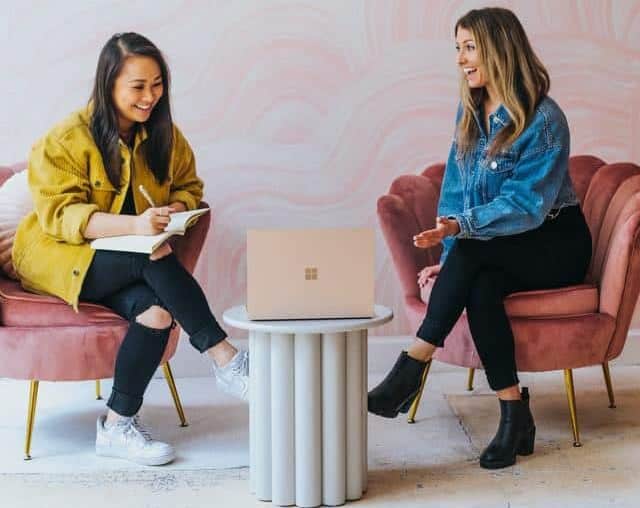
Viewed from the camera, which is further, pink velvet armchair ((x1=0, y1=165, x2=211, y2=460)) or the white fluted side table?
pink velvet armchair ((x1=0, y1=165, x2=211, y2=460))

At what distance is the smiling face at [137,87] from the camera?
283 centimetres

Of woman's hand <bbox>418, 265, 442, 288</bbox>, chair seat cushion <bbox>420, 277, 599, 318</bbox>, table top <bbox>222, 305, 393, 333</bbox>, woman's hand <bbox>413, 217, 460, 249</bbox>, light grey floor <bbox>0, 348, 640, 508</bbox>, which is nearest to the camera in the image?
table top <bbox>222, 305, 393, 333</bbox>

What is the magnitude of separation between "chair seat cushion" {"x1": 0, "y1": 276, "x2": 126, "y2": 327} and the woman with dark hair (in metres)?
0.03

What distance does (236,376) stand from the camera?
2646 millimetres

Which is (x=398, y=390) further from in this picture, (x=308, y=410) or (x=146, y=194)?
(x=146, y=194)

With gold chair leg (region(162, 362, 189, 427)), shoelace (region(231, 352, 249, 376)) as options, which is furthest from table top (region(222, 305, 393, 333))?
gold chair leg (region(162, 362, 189, 427))

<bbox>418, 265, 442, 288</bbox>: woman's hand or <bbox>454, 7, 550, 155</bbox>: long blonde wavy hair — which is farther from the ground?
<bbox>454, 7, 550, 155</bbox>: long blonde wavy hair

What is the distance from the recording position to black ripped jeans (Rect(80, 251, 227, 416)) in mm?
2691

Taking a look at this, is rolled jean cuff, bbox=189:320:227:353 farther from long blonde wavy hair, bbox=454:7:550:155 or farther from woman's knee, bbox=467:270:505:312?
long blonde wavy hair, bbox=454:7:550:155

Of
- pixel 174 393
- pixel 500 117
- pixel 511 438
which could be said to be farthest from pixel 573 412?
pixel 174 393

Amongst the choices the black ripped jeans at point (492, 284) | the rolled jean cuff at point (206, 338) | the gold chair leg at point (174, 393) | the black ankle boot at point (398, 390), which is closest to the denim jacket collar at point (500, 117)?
the black ripped jeans at point (492, 284)

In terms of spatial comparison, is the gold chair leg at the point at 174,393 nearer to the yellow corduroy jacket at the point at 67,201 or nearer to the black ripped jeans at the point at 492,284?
the yellow corduroy jacket at the point at 67,201

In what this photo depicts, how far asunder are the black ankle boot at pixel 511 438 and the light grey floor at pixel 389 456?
4 cm

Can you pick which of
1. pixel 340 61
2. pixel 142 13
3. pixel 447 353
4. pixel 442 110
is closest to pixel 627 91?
pixel 442 110
